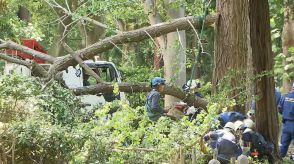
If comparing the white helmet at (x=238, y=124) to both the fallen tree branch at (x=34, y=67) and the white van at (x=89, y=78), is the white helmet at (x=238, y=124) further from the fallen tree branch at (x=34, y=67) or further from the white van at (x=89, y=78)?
the white van at (x=89, y=78)

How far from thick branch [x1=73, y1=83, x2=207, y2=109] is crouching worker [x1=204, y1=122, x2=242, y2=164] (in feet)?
13.6

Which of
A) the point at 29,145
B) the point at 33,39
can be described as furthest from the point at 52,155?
the point at 33,39

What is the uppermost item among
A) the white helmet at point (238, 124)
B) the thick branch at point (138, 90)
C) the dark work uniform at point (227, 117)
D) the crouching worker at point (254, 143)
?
the thick branch at point (138, 90)

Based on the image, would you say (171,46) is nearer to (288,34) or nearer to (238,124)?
(288,34)

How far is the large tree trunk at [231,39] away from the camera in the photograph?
9586mm

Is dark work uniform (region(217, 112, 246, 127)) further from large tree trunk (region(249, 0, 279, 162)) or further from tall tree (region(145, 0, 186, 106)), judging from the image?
tall tree (region(145, 0, 186, 106))

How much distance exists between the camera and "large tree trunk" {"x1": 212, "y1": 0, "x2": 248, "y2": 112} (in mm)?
9586

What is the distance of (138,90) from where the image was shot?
1144 cm

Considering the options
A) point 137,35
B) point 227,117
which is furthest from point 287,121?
point 227,117

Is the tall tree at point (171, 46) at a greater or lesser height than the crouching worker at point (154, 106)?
greater

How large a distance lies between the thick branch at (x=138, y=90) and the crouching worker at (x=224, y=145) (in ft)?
13.6

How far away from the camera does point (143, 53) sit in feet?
79.5

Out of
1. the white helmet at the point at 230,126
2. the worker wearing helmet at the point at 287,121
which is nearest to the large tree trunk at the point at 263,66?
the worker wearing helmet at the point at 287,121

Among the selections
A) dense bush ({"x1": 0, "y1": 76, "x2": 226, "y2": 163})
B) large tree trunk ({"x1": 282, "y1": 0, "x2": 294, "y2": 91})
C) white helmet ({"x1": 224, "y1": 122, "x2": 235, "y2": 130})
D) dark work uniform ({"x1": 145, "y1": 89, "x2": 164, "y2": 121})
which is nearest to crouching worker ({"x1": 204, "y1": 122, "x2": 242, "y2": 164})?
dense bush ({"x1": 0, "y1": 76, "x2": 226, "y2": 163})
